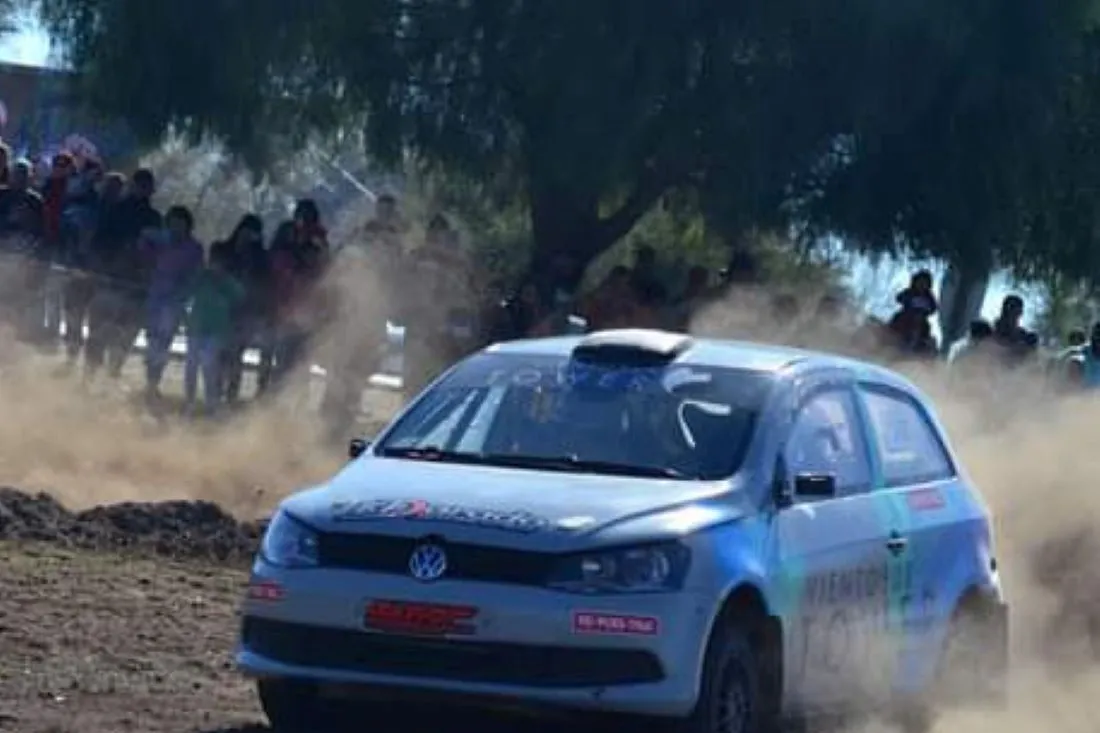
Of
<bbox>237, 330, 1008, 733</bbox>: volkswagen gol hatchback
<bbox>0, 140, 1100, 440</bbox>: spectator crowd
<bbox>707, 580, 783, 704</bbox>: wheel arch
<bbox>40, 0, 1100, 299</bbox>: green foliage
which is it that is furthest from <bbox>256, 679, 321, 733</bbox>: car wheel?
<bbox>40, 0, 1100, 299</bbox>: green foliage

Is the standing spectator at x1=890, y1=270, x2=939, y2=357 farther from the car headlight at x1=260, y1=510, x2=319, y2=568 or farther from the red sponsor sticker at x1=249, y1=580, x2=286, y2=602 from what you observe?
the red sponsor sticker at x1=249, y1=580, x2=286, y2=602

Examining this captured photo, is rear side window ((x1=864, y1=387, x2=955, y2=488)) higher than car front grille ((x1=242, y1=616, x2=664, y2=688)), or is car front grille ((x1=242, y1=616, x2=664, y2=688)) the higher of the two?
rear side window ((x1=864, y1=387, x2=955, y2=488))

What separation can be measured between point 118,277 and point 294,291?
1.44 metres

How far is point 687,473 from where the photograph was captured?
10.8 m

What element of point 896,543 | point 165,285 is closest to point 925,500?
point 896,543

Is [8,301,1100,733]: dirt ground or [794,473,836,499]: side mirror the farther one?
[8,301,1100,733]: dirt ground

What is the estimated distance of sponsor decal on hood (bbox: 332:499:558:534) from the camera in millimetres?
10078

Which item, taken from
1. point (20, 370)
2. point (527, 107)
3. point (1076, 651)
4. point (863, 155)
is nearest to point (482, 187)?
point (527, 107)

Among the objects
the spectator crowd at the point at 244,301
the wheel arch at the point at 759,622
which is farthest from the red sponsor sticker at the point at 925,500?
the spectator crowd at the point at 244,301

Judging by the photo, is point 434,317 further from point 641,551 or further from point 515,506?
point 641,551

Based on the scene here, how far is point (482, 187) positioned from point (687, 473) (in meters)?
16.3

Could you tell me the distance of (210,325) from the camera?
75.0 ft

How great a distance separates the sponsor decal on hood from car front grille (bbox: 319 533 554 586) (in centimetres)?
8

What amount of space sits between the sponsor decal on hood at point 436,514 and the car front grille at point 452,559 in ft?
0.28
